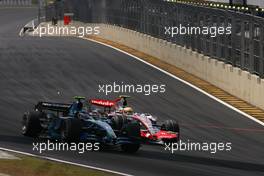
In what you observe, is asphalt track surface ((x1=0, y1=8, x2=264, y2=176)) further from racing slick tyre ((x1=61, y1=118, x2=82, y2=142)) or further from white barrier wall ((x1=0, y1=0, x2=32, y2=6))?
white barrier wall ((x1=0, y1=0, x2=32, y2=6))

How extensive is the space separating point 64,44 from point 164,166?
36.9m

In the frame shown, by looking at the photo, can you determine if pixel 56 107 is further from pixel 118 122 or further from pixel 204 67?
pixel 204 67

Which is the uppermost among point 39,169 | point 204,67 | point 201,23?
point 201,23

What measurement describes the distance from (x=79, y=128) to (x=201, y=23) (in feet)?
61.1

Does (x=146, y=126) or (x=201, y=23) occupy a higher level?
(x=201, y=23)

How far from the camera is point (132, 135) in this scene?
19812mm

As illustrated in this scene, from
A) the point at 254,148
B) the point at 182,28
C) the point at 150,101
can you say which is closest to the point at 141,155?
the point at 254,148

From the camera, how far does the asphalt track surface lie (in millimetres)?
18547

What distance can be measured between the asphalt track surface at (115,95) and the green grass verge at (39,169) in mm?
831

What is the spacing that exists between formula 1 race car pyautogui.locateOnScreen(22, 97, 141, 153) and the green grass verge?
101 inches

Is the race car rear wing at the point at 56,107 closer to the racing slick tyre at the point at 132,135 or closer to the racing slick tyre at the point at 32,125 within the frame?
the racing slick tyre at the point at 32,125

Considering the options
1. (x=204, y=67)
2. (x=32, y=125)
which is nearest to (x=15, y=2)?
(x=204, y=67)

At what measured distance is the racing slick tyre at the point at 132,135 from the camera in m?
19.8

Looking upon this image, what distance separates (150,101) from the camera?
100 ft
